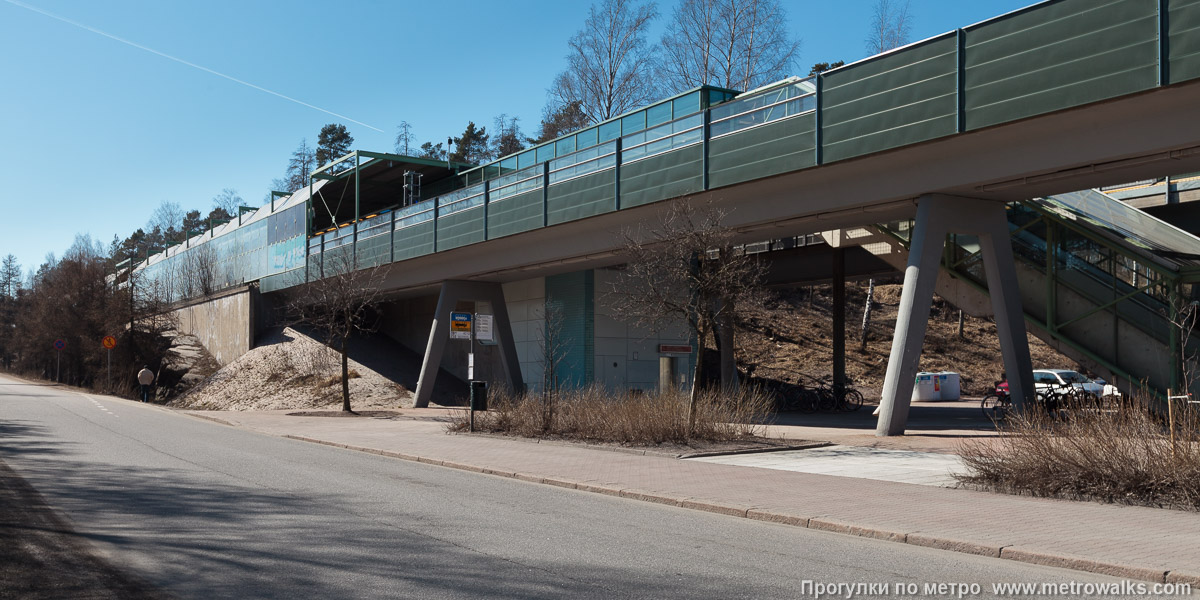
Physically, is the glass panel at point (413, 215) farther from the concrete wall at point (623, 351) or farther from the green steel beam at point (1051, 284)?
the green steel beam at point (1051, 284)

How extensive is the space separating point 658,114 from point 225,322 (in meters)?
33.2

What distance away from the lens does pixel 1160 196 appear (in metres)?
28.8

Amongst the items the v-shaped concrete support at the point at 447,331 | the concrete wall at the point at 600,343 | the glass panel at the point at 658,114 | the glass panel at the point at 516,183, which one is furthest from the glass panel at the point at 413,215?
the glass panel at the point at 658,114

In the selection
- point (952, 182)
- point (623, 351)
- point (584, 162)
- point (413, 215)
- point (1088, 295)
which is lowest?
point (623, 351)

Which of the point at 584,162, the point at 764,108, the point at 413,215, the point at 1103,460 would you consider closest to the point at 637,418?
the point at 764,108

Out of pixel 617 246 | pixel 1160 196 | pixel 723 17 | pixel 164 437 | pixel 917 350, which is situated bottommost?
pixel 164 437

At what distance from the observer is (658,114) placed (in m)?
30.9

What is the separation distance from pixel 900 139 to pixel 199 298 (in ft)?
171

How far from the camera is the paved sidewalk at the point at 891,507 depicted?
7871 mm

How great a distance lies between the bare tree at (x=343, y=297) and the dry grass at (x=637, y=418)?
13.2 m

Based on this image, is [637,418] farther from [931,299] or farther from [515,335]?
[515,335]

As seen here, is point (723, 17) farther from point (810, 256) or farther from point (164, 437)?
point (164, 437)

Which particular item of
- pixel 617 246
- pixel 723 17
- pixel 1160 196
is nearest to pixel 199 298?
pixel 723 17

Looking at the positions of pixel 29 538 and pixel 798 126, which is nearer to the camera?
pixel 29 538
